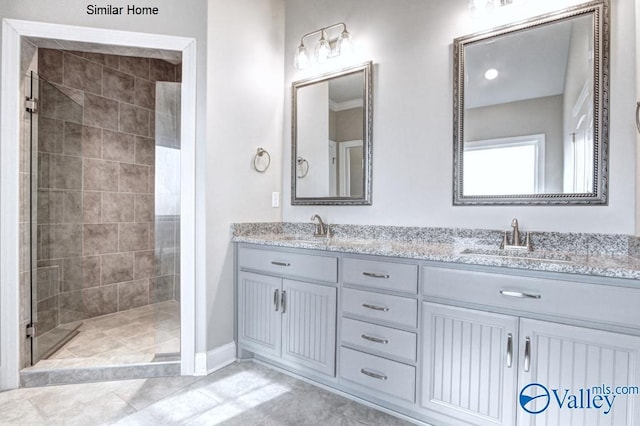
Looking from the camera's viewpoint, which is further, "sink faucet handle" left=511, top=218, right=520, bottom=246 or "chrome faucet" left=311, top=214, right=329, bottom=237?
"chrome faucet" left=311, top=214, right=329, bottom=237

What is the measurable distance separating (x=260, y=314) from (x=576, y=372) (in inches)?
66.6

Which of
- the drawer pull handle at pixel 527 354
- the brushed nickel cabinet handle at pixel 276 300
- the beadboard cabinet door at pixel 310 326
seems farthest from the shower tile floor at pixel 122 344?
the drawer pull handle at pixel 527 354

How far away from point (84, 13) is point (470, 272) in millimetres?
2610

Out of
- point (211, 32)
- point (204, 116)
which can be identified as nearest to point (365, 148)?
point (204, 116)

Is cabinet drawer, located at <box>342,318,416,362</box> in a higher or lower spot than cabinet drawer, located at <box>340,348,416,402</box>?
higher

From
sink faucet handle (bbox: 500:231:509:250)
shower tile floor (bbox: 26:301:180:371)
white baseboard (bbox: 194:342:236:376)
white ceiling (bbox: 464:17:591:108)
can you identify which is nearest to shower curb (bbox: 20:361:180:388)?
shower tile floor (bbox: 26:301:180:371)

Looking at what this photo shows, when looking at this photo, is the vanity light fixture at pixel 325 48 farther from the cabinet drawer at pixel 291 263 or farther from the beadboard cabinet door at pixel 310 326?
the beadboard cabinet door at pixel 310 326

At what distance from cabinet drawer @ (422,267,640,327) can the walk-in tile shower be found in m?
1.68

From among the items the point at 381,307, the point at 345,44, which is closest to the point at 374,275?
the point at 381,307

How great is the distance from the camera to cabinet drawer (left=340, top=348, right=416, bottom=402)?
1.65 m

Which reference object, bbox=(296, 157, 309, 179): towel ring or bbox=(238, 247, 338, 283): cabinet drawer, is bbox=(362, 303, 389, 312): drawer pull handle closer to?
bbox=(238, 247, 338, 283): cabinet drawer

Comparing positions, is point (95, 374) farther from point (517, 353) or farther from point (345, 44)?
point (345, 44)

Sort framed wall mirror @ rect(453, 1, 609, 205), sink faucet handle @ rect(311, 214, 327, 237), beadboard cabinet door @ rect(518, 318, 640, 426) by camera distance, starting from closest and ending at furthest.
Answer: beadboard cabinet door @ rect(518, 318, 640, 426), framed wall mirror @ rect(453, 1, 609, 205), sink faucet handle @ rect(311, 214, 327, 237)

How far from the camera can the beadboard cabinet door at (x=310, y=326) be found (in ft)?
6.29
